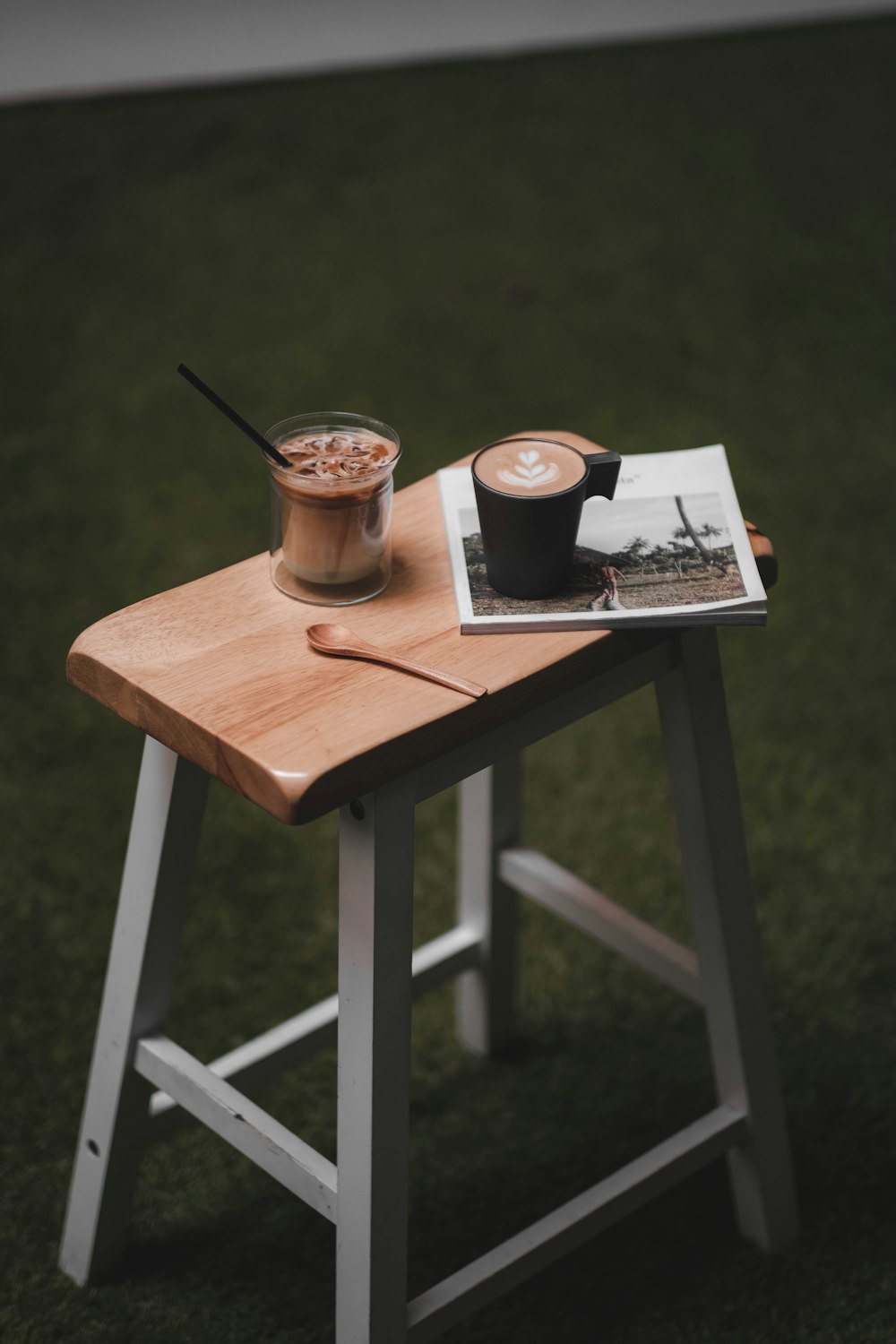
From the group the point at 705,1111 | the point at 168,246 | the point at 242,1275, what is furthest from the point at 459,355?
the point at 242,1275

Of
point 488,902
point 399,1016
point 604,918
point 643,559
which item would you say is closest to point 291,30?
point 488,902

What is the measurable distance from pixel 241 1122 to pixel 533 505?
59 centimetres

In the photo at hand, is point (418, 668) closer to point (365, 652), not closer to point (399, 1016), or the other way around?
point (365, 652)

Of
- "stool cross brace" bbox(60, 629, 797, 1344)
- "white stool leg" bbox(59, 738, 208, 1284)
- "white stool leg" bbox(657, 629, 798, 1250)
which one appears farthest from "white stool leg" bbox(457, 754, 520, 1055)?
"white stool leg" bbox(59, 738, 208, 1284)

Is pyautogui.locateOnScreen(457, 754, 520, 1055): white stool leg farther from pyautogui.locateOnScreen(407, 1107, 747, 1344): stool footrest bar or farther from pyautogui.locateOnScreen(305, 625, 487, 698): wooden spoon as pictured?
pyautogui.locateOnScreen(305, 625, 487, 698): wooden spoon

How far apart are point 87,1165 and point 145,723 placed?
57 centimetres

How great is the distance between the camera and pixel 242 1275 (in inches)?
59.2

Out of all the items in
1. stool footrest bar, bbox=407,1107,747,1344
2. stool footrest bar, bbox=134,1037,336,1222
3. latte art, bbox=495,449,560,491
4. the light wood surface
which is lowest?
stool footrest bar, bbox=407,1107,747,1344

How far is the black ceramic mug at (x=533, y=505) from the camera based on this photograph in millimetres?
1100

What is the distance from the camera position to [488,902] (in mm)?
1657

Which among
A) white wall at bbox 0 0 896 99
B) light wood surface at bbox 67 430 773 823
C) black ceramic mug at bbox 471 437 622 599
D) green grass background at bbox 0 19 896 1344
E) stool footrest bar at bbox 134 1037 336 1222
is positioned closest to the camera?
light wood surface at bbox 67 430 773 823

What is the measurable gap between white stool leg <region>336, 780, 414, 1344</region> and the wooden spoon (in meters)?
0.08

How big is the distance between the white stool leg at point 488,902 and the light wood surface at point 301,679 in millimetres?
444

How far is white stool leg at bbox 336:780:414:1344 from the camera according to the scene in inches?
42.1
